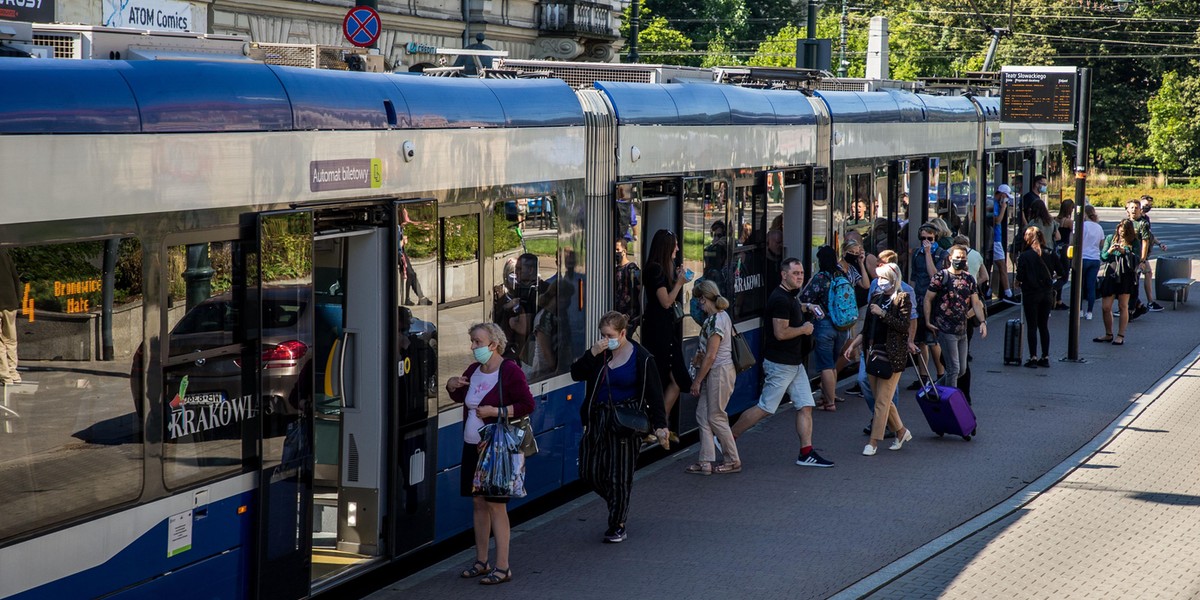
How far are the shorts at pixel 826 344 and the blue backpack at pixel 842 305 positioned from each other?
595 millimetres

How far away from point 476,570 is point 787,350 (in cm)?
379

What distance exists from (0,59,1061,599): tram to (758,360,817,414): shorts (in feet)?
3.93

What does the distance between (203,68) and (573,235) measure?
392 cm

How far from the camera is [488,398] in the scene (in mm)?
8281

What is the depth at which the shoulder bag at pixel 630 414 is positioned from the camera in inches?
362

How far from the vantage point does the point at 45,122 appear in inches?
221

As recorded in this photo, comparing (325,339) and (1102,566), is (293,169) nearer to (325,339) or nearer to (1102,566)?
(325,339)

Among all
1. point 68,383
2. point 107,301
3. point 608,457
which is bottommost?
point 608,457

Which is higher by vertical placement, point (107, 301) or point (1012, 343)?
point (107, 301)

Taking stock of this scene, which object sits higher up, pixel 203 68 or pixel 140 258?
pixel 203 68

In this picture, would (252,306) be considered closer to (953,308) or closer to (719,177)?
(719,177)

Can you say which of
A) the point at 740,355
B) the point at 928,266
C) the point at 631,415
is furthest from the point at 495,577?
the point at 928,266

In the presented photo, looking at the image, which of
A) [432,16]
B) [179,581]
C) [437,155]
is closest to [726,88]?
[437,155]

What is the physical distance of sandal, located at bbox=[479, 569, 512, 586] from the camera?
28.0 ft
